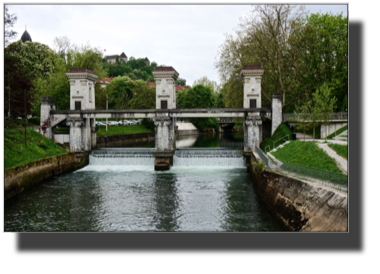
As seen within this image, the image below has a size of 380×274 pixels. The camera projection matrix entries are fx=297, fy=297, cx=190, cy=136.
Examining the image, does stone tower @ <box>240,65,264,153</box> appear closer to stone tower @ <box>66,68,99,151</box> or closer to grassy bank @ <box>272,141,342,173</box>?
grassy bank @ <box>272,141,342,173</box>

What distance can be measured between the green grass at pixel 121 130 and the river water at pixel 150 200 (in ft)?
84.5

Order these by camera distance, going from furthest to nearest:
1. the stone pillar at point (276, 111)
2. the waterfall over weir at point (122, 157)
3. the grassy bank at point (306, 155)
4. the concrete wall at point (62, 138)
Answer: the concrete wall at point (62, 138), the waterfall over weir at point (122, 157), the stone pillar at point (276, 111), the grassy bank at point (306, 155)

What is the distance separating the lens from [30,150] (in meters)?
31.0

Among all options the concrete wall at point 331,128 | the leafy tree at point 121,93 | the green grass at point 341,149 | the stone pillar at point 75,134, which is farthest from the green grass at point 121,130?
the green grass at point 341,149

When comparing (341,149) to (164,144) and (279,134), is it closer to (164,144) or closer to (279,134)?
(279,134)

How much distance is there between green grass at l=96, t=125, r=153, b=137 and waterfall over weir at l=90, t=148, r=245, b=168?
69.4ft

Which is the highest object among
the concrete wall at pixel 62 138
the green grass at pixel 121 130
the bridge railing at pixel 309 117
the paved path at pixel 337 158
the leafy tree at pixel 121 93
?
the leafy tree at pixel 121 93

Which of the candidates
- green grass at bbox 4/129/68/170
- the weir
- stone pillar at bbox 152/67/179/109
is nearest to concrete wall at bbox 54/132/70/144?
Answer: the weir

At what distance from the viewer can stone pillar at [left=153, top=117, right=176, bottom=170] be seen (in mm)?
35562

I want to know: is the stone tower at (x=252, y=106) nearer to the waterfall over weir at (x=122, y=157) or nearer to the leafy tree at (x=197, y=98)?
the waterfall over weir at (x=122, y=157)

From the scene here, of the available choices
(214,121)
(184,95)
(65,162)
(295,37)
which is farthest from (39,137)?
(214,121)

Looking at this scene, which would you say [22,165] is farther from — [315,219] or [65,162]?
[315,219]

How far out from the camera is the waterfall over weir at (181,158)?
3597 cm

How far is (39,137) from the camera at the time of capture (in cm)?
3609
